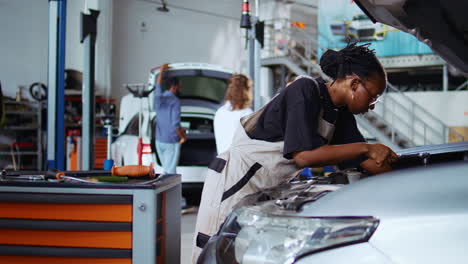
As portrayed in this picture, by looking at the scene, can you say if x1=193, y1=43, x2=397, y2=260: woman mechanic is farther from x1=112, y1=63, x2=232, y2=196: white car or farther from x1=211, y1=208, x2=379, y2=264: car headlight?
x1=112, y1=63, x2=232, y2=196: white car

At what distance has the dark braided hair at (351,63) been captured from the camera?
1.36m

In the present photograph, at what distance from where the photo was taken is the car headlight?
34.5 inches

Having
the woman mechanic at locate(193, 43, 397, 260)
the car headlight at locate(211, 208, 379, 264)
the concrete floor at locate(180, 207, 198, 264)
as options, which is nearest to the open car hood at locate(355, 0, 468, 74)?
the woman mechanic at locate(193, 43, 397, 260)

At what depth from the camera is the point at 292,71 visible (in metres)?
10.6

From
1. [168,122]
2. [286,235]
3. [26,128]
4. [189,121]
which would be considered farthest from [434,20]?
[26,128]

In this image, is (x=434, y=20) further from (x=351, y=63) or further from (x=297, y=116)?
(x=297, y=116)

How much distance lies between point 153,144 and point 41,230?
12.7ft

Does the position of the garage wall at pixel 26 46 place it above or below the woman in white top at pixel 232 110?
above

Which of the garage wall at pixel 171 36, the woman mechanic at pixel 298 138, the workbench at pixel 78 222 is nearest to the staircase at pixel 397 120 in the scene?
the garage wall at pixel 171 36

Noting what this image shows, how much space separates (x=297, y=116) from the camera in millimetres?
1335

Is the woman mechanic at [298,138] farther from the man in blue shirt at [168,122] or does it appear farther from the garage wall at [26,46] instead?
the garage wall at [26,46]

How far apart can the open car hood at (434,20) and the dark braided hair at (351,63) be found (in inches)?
12.9

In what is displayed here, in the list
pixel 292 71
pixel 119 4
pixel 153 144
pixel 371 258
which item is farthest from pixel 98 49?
pixel 371 258

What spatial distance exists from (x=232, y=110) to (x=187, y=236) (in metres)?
1.25
